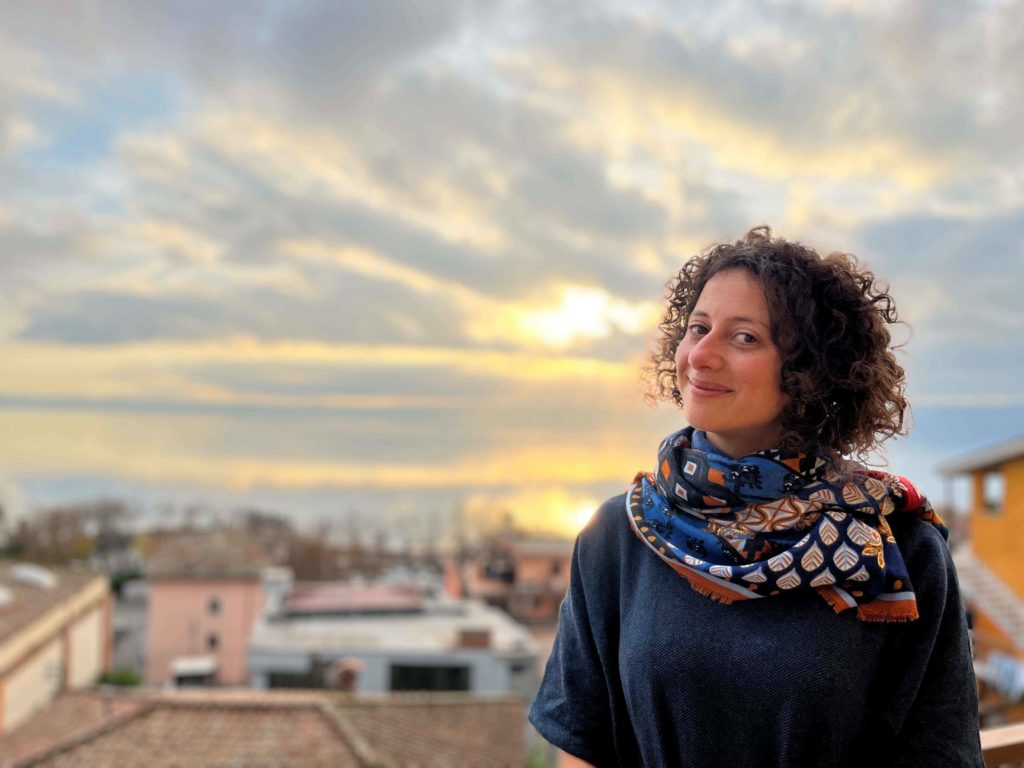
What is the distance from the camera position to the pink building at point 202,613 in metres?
19.5

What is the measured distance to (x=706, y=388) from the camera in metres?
1.28

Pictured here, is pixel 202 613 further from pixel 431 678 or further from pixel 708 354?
pixel 708 354

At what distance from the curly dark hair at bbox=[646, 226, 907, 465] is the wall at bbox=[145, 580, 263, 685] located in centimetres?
2005

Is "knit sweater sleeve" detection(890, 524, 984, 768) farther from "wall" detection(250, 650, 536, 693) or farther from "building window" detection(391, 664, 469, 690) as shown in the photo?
"building window" detection(391, 664, 469, 690)

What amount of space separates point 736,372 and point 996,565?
39.1 ft

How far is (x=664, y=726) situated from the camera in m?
1.24

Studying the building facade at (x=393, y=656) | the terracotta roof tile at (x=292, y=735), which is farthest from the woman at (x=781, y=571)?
the building facade at (x=393, y=656)

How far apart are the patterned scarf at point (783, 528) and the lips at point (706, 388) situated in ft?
0.28

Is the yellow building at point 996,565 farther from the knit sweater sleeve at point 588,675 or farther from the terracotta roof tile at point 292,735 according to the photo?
the knit sweater sleeve at point 588,675

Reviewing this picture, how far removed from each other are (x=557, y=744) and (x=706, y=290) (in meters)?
0.74

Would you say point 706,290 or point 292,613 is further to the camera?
point 292,613

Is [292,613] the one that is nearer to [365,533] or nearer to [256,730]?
[256,730]

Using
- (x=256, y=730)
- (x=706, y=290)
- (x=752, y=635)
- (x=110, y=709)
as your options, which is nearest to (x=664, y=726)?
(x=752, y=635)

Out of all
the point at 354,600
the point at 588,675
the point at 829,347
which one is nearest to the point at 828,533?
the point at 829,347
